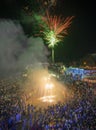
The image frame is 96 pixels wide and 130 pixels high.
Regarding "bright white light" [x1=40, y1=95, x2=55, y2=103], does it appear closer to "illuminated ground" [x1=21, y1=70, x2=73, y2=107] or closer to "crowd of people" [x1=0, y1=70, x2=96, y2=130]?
"illuminated ground" [x1=21, y1=70, x2=73, y2=107]

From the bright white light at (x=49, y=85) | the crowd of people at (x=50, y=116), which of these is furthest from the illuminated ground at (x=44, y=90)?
the crowd of people at (x=50, y=116)

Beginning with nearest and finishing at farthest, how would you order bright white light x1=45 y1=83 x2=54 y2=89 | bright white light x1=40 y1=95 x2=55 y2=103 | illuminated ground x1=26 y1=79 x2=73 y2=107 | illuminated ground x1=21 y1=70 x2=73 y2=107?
1. illuminated ground x1=26 y1=79 x2=73 y2=107
2. illuminated ground x1=21 y1=70 x2=73 y2=107
3. bright white light x1=40 y1=95 x2=55 y2=103
4. bright white light x1=45 y1=83 x2=54 y2=89

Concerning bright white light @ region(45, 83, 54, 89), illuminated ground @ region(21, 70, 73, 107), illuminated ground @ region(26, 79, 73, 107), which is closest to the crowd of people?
illuminated ground @ region(26, 79, 73, 107)

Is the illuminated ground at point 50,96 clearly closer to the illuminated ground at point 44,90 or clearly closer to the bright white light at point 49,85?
the illuminated ground at point 44,90

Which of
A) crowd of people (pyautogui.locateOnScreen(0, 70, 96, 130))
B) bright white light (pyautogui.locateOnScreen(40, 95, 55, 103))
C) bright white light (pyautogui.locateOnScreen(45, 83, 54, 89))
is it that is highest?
bright white light (pyautogui.locateOnScreen(45, 83, 54, 89))

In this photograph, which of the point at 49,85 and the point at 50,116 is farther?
the point at 49,85

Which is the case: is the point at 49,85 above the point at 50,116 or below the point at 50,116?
above

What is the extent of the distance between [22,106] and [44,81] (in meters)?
10.3

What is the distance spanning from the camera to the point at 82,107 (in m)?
19.7

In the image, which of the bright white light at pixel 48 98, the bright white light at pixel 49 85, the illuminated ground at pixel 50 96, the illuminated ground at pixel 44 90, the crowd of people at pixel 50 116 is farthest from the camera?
the bright white light at pixel 49 85

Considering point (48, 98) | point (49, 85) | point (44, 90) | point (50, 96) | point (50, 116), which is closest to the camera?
point (50, 116)

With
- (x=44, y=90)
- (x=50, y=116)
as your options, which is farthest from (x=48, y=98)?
(x=50, y=116)

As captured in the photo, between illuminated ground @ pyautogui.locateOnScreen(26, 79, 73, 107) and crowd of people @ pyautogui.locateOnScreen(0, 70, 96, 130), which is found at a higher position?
illuminated ground @ pyautogui.locateOnScreen(26, 79, 73, 107)

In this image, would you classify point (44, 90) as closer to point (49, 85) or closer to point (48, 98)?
point (49, 85)
